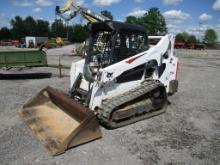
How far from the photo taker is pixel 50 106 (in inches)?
269

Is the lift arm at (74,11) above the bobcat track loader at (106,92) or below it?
above

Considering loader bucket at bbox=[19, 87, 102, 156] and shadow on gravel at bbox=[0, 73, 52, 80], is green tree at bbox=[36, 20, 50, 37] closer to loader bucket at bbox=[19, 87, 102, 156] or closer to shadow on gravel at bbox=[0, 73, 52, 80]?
shadow on gravel at bbox=[0, 73, 52, 80]

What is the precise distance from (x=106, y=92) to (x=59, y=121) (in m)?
1.28

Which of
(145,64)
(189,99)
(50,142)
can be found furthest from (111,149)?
(189,99)

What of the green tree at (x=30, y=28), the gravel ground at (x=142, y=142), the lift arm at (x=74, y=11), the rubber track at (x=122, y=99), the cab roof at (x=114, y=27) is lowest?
the gravel ground at (x=142, y=142)

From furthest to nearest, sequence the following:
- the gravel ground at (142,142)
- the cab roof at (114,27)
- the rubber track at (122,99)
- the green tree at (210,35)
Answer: the green tree at (210,35), the cab roof at (114,27), the rubber track at (122,99), the gravel ground at (142,142)

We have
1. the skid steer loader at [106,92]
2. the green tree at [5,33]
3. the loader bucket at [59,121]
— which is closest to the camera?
the loader bucket at [59,121]

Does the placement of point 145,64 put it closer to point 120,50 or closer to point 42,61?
point 120,50

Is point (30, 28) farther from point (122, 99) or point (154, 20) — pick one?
point (122, 99)

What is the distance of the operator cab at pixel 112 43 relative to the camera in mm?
6254

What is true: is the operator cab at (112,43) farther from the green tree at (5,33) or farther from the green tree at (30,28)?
the green tree at (30,28)

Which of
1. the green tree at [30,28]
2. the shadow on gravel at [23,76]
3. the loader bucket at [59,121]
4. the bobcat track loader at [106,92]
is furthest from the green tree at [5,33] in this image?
the bobcat track loader at [106,92]

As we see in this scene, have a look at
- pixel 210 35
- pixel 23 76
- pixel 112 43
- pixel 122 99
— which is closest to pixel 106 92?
pixel 122 99

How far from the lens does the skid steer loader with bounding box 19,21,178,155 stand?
5.54 meters
